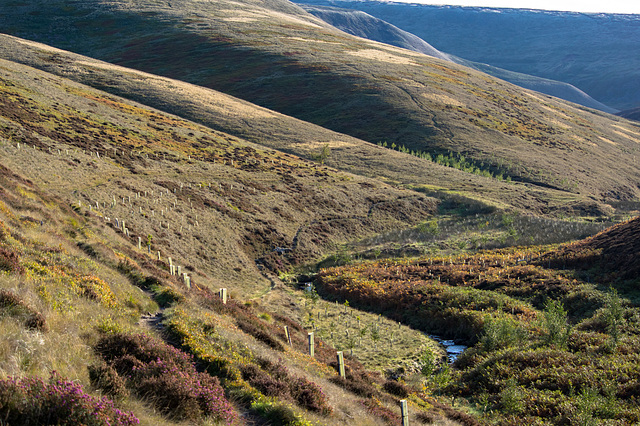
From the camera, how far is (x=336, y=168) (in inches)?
3191

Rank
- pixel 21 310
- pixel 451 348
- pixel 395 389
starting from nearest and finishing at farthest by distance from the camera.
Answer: pixel 21 310 → pixel 395 389 → pixel 451 348

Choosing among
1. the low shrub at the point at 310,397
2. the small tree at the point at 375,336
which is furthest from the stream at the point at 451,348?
the low shrub at the point at 310,397

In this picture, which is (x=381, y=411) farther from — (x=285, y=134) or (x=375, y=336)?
(x=285, y=134)

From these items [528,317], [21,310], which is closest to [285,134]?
[528,317]

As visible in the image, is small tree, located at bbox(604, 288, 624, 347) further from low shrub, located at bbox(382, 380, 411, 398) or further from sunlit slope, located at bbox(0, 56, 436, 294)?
sunlit slope, located at bbox(0, 56, 436, 294)

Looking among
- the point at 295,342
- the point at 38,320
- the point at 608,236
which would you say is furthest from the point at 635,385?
the point at 608,236

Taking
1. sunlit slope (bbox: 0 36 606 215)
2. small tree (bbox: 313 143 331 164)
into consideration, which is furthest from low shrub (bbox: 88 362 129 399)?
small tree (bbox: 313 143 331 164)

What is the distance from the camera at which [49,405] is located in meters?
6.55

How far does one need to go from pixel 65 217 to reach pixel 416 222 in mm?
47173

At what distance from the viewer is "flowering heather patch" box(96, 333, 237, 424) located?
8.57m

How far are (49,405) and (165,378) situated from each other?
2573 millimetres

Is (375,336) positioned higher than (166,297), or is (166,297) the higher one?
(166,297)

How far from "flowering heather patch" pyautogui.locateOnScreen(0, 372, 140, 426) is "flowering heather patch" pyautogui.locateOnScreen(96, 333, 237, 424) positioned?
5.43 feet

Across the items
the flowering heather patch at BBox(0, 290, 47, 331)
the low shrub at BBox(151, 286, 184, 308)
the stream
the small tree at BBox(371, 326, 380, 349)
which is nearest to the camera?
the flowering heather patch at BBox(0, 290, 47, 331)
